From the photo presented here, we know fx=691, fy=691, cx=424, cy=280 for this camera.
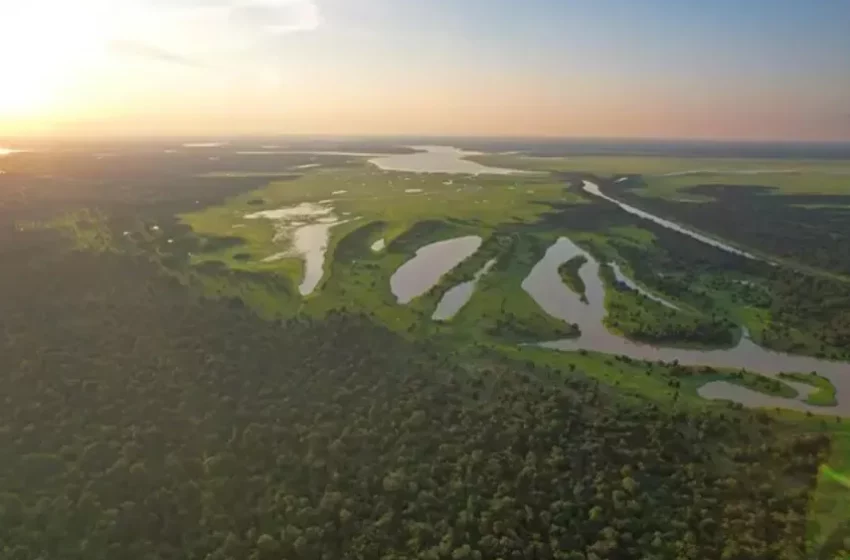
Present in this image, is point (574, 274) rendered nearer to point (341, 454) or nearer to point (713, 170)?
point (341, 454)

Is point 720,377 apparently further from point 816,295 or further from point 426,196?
point 426,196

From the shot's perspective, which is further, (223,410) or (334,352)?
(334,352)

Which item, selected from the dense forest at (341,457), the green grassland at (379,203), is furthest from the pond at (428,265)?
the dense forest at (341,457)

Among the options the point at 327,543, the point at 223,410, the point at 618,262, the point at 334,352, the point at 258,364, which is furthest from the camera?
the point at 618,262

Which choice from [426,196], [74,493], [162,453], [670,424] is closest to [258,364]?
[162,453]

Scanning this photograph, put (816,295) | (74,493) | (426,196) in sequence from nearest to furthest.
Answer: (74,493)
(816,295)
(426,196)

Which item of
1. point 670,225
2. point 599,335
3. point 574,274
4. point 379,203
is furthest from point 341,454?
point 379,203
